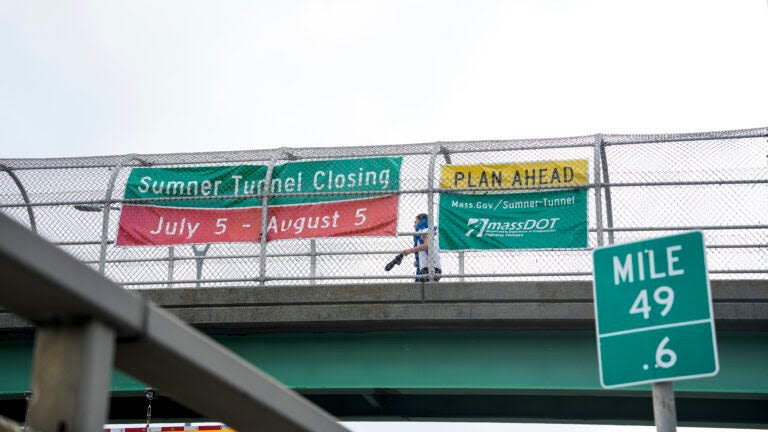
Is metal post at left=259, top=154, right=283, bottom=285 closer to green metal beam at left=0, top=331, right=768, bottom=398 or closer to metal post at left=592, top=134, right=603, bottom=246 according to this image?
green metal beam at left=0, top=331, right=768, bottom=398

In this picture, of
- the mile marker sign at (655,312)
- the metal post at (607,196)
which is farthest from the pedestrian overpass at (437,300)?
the mile marker sign at (655,312)

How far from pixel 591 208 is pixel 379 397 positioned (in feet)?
14.3

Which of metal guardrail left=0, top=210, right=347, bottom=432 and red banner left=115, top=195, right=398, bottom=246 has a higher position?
red banner left=115, top=195, right=398, bottom=246

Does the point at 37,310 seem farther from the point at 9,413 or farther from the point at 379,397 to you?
the point at 9,413

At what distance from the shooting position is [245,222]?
16.2 meters

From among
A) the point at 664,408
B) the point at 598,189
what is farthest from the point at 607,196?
the point at 664,408

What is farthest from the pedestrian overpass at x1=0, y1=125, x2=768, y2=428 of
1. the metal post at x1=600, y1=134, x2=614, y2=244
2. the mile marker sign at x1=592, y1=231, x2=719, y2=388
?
the mile marker sign at x1=592, y1=231, x2=719, y2=388

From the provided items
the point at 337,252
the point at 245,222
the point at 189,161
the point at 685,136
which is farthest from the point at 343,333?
the point at 685,136

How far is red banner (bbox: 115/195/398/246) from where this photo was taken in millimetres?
15586

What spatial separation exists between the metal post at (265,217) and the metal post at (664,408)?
10.7 metres

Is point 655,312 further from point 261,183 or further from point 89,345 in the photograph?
point 261,183

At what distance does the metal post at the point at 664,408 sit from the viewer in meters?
5.17

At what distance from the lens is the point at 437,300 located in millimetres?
14898

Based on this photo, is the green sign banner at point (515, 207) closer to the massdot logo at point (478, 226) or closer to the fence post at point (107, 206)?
the massdot logo at point (478, 226)
